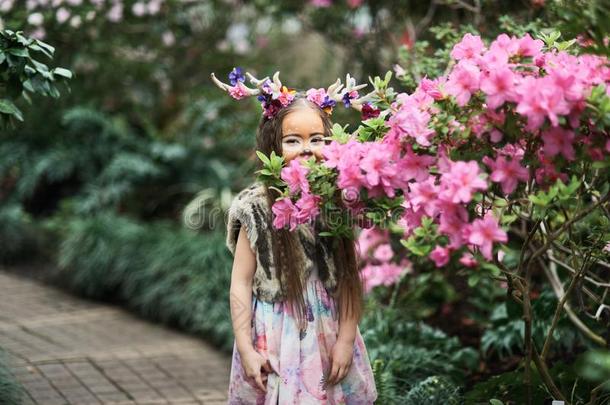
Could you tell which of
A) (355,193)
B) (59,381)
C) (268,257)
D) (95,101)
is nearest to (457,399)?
(268,257)

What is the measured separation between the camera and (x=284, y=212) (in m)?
2.59

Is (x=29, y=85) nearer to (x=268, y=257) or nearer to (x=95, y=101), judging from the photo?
(x=268, y=257)

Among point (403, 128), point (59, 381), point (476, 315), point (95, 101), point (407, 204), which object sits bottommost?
point (59, 381)

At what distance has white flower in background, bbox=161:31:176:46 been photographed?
763cm

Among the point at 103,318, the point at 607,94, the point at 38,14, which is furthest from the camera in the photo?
the point at 103,318

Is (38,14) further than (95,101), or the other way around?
(95,101)

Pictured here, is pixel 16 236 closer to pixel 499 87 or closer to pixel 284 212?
pixel 284 212

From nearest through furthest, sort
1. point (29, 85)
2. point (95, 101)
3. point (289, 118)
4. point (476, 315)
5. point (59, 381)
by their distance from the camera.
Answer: point (289, 118) < point (29, 85) < point (59, 381) < point (476, 315) < point (95, 101)

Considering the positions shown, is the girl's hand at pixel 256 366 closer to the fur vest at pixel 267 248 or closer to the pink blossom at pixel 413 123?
the fur vest at pixel 267 248

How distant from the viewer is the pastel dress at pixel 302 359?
278 cm

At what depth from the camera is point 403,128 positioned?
2.42 m

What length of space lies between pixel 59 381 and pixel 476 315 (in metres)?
2.26

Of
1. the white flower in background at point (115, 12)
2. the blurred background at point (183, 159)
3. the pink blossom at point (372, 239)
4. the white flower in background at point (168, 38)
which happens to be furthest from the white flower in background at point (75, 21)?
the pink blossom at point (372, 239)

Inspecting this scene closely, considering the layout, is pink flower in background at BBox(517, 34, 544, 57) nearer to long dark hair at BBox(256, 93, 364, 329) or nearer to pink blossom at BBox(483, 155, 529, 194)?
pink blossom at BBox(483, 155, 529, 194)
